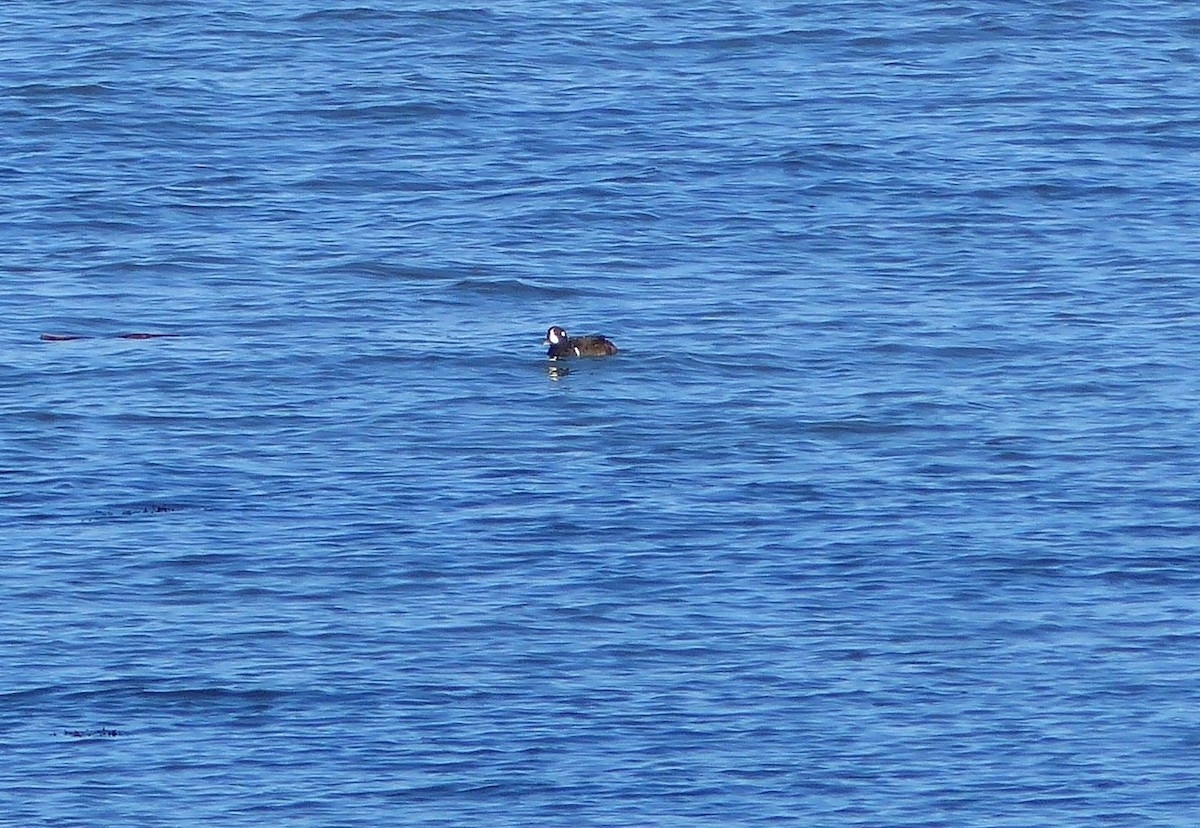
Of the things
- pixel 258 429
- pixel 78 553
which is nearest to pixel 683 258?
pixel 258 429

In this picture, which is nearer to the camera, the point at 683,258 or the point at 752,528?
the point at 752,528

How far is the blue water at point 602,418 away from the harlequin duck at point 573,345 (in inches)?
13.3

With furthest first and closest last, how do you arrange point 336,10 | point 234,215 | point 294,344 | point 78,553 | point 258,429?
point 336,10 < point 234,215 < point 294,344 < point 258,429 < point 78,553

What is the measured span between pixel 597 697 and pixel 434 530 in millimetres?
3709

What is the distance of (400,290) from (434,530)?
7710 mm

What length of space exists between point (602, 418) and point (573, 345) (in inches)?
49.0

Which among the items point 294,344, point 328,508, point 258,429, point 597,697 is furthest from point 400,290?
point 597,697

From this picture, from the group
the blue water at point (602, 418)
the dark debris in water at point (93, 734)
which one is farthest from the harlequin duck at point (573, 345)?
the dark debris in water at point (93, 734)

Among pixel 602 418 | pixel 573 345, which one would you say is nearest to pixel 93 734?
pixel 602 418

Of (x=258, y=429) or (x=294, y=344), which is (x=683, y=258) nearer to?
(x=294, y=344)

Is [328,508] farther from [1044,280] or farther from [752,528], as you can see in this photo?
[1044,280]

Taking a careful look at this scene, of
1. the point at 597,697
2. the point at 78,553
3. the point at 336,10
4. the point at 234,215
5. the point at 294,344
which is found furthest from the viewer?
the point at 336,10

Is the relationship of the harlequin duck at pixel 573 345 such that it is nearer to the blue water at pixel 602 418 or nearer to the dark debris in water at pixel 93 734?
the blue water at pixel 602 418

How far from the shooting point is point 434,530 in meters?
22.6
